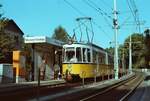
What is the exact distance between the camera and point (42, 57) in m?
48.2

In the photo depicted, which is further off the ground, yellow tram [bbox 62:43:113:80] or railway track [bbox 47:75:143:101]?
yellow tram [bbox 62:43:113:80]

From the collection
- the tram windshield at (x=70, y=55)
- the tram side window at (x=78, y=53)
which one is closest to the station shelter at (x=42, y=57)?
the tram windshield at (x=70, y=55)

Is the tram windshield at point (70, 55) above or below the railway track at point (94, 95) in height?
above

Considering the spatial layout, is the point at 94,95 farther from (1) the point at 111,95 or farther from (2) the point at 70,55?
(2) the point at 70,55

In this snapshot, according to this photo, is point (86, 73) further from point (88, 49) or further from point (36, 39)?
point (36, 39)

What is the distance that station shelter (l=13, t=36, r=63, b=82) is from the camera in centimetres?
4356

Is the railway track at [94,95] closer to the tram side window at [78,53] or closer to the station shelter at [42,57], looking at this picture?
the tram side window at [78,53]

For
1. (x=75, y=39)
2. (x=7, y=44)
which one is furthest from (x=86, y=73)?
(x=7, y=44)

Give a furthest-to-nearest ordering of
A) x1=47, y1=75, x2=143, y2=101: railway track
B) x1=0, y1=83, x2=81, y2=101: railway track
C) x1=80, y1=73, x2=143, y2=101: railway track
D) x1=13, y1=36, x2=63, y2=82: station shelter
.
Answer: x1=13, y1=36, x2=63, y2=82: station shelter < x1=80, y1=73, x2=143, y2=101: railway track < x1=47, y1=75, x2=143, y2=101: railway track < x1=0, y1=83, x2=81, y2=101: railway track

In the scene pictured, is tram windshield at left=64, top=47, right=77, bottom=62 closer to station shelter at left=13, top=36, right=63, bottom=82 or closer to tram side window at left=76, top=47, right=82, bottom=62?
tram side window at left=76, top=47, right=82, bottom=62

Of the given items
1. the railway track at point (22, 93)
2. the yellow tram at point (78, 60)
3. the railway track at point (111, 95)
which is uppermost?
the yellow tram at point (78, 60)

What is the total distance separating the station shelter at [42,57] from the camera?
43.6m

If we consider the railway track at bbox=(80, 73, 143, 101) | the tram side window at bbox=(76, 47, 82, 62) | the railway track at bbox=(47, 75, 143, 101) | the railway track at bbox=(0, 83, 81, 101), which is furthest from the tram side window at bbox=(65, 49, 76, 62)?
the railway track at bbox=(0, 83, 81, 101)

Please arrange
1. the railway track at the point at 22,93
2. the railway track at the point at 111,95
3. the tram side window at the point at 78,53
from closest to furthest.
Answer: the railway track at the point at 22,93 < the railway track at the point at 111,95 < the tram side window at the point at 78,53
